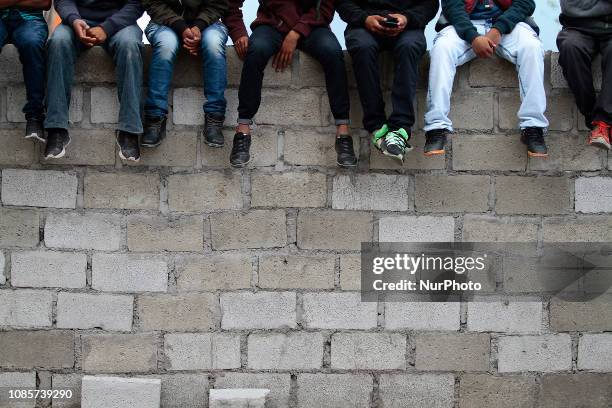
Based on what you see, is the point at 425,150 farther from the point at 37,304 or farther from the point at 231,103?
the point at 37,304

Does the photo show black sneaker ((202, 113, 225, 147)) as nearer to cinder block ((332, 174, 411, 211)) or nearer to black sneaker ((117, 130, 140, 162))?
black sneaker ((117, 130, 140, 162))

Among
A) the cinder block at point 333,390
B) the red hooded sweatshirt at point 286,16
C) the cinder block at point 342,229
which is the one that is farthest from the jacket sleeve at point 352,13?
the cinder block at point 333,390

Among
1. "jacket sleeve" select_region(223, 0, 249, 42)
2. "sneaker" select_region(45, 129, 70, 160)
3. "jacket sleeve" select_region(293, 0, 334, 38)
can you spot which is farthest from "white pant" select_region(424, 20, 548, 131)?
"sneaker" select_region(45, 129, 70, 160)

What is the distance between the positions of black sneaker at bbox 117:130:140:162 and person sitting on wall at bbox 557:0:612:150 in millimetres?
2557

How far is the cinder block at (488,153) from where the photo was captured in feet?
16.3

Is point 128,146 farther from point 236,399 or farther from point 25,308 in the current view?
point 236,399

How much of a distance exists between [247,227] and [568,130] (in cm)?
204

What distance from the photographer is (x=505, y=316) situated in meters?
4.97

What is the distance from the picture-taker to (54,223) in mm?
4879

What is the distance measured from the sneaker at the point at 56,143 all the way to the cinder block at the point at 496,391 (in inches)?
107

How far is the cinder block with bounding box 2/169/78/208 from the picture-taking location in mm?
4879

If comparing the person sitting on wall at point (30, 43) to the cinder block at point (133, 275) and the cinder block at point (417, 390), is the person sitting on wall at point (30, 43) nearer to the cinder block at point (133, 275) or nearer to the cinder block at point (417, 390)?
the cinder block at point (133, 275)

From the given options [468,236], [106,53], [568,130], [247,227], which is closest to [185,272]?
[247,227]

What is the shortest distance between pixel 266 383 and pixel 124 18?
2340mm
